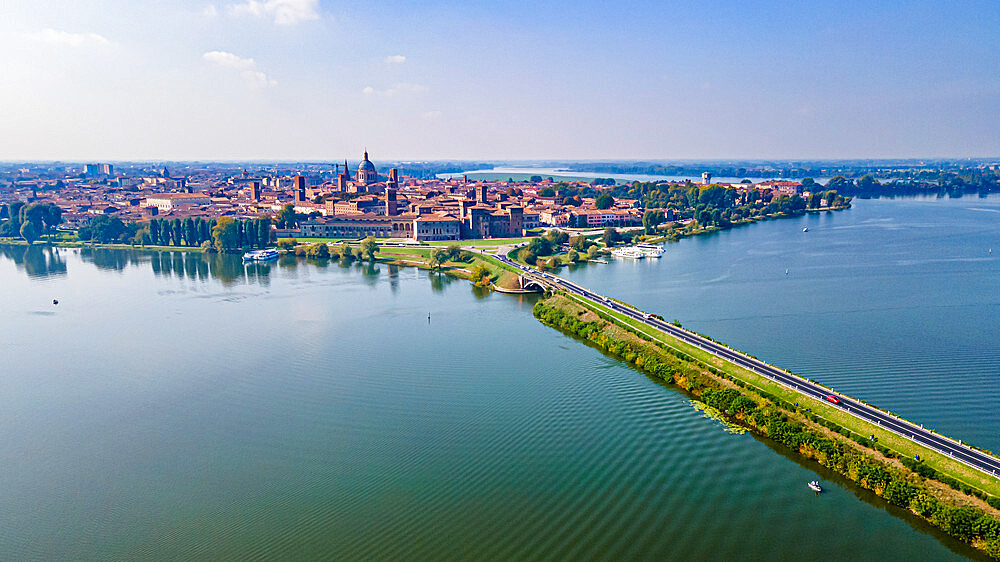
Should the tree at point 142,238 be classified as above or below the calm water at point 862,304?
above

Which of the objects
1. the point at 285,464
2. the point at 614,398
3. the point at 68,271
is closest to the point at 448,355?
the point at 614,398

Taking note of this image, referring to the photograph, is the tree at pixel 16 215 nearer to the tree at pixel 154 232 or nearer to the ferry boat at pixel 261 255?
the tree at pixel 154 232

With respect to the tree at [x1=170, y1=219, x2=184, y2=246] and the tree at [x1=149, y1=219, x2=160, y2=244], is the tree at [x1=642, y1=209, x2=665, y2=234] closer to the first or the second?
the tree at [x1=170, y1=219, x2=184, y2=246]

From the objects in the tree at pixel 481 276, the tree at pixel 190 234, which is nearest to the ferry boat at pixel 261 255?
the tree at pixel 190 234

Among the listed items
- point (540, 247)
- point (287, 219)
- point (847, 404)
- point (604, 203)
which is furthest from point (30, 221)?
point (847, 404)

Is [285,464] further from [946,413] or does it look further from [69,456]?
[946,413]

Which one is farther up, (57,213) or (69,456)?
(57,213)
